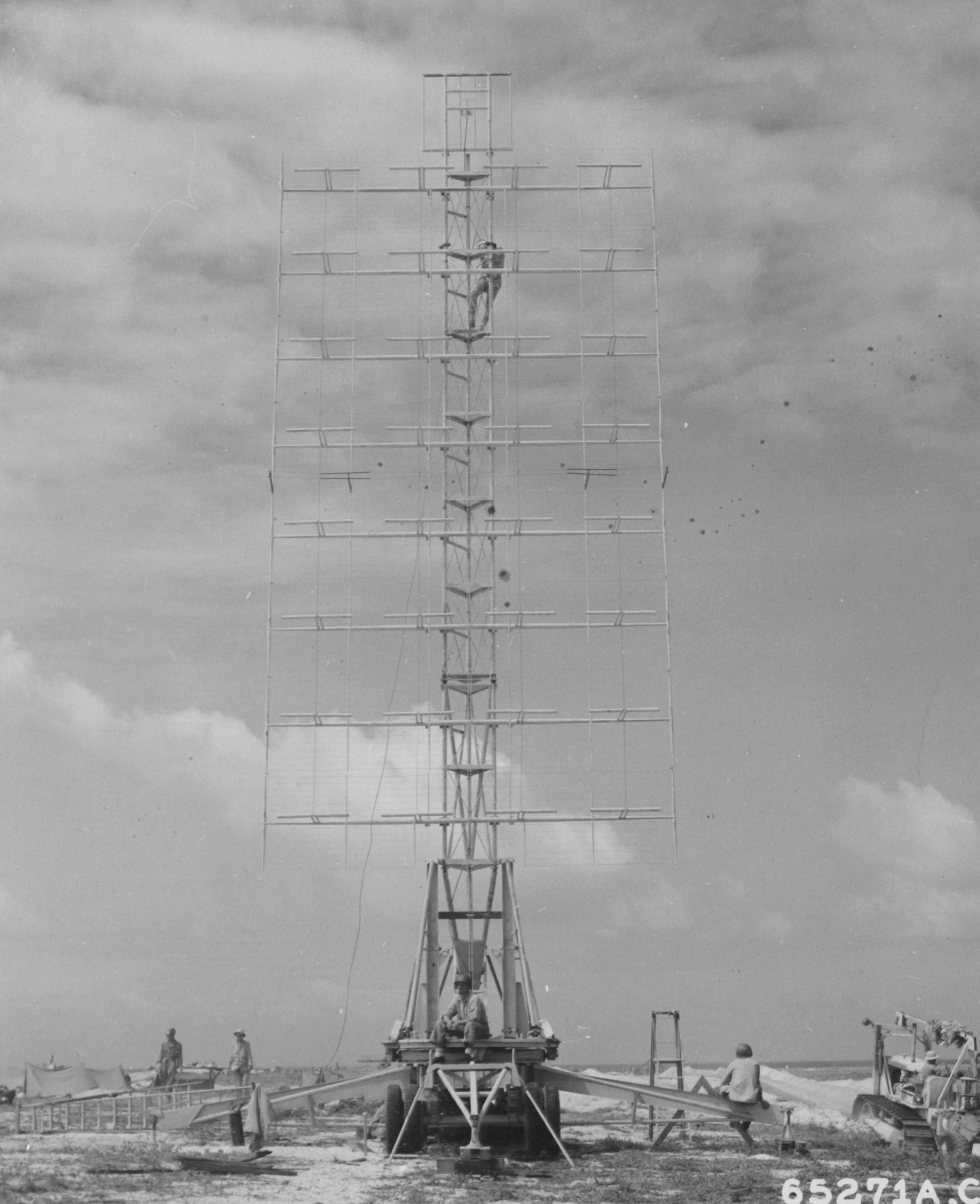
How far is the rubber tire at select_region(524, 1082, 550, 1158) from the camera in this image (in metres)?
21.9

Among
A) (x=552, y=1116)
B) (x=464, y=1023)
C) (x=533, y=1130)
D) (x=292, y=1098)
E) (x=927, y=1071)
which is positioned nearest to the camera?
(x=927, y=1071)

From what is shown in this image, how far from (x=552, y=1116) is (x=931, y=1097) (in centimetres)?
527

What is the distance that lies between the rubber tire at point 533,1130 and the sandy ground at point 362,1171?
47 centimetres

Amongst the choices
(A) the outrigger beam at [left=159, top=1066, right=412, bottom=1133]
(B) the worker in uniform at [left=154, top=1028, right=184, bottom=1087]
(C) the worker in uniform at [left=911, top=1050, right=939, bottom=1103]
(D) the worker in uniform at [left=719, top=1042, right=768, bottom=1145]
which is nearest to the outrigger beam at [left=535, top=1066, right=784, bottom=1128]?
(D) the worker in uniform at [left=719, top=1042, right=768, bottom=1145]

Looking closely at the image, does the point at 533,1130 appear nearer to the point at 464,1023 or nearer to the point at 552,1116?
the point at 552,1116

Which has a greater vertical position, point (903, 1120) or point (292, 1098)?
point (292, 1098)

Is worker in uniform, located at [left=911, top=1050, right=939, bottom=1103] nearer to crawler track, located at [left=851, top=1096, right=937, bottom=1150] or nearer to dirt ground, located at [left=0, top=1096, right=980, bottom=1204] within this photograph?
crawler track, located at [left=851, top=1096, right=937, bottom=1150]

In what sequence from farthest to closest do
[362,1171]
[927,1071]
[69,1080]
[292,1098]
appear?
1. [69,1080]
2. [292,1098]
3. [927,1071]
4. [362,1171]

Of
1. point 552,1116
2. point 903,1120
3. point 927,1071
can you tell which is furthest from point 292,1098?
point 927,1071

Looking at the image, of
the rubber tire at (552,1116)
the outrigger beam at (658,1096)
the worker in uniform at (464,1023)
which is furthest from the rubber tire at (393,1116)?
the outrigger beam at (658,1096)

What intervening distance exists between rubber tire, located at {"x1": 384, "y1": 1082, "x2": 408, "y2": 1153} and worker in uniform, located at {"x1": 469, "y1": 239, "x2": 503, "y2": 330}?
1319 cm

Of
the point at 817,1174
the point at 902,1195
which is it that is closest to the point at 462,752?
the point at 817,1174

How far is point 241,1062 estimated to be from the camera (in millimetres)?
28375

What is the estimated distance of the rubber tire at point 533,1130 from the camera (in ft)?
71.9
